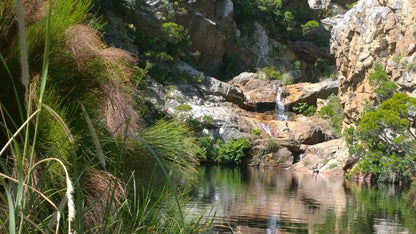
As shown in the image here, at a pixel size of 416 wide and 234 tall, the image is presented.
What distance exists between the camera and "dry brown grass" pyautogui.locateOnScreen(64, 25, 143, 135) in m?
3.32

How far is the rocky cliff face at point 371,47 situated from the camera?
2067 centimetres

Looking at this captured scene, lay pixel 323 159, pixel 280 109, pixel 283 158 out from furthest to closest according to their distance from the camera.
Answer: pixel 280 109 → pixel 283 158 → pixel 323 159

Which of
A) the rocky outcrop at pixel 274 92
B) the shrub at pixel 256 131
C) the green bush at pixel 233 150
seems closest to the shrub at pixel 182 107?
the green bush at pixel 233 150

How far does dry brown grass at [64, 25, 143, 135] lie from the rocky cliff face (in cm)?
1808

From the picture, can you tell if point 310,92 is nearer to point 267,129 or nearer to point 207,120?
point 267,129

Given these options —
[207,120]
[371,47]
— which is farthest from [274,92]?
[371,47]

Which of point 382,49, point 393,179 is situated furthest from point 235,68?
point 393,179

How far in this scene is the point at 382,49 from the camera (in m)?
22.3

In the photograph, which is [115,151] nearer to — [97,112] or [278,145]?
[97,112]

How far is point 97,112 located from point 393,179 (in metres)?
18.1

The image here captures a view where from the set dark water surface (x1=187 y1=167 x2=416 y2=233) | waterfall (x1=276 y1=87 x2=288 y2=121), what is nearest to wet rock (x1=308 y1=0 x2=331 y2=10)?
waterfall (x1=276 y1=87 x2=288 y2=121)

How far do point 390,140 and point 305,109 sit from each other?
418 inches

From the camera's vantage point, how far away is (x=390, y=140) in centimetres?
1866

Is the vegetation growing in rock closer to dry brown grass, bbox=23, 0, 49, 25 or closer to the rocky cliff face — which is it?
the rocky cliff face
